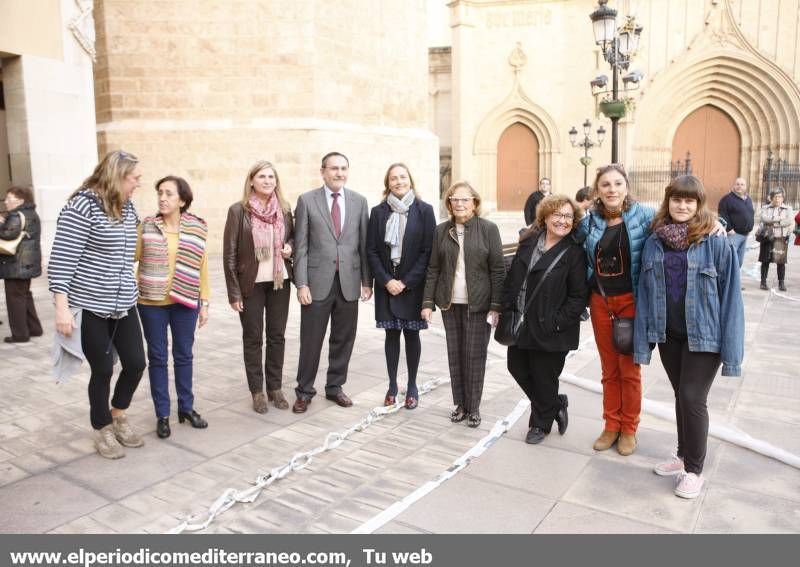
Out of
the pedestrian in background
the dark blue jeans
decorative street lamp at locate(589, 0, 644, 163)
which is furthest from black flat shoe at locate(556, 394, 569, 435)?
decorative street lamp at locate(589, 0, 644, 163)

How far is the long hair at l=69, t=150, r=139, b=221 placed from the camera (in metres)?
3.71

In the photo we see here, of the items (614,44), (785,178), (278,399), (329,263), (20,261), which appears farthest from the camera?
(785,178)

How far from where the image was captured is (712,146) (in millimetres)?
26266

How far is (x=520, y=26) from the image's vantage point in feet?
84.6

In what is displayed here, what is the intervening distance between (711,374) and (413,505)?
1700mm

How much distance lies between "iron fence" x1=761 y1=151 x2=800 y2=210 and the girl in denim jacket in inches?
898

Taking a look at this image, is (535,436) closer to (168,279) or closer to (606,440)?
(606,440)

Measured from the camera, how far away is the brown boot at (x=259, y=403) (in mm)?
4816

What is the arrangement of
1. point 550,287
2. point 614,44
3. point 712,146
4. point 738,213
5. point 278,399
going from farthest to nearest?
point 712,146 < point 614,44 < point 738,213 < point 278,399 < point 550,287

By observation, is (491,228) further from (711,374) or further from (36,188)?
(36,188)

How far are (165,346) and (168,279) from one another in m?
0.46

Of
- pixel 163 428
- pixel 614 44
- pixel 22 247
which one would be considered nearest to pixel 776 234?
pixel 614 44

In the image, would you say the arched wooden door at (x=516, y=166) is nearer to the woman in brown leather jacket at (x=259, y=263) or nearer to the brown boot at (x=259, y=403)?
the woman in brown leather jacket at (x=259, y=263)
